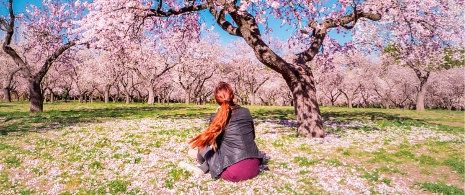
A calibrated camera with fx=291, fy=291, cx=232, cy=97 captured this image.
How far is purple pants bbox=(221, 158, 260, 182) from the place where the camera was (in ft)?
24.7

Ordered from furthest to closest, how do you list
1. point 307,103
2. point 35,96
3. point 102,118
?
point 35,96
point 102,118
point 307,103

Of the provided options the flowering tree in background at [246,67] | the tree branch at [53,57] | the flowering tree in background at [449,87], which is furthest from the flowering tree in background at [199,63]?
the flowering tree in background at [449,87]

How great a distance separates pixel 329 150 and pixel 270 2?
6346 mm

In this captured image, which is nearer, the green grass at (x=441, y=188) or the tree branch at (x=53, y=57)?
the green grass at (x=441, y=188)

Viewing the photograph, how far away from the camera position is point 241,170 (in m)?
7.56

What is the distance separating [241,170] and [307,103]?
6.79 metres

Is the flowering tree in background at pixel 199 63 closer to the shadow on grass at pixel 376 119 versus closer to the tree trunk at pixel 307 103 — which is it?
the shadow on grass at pixel 376 119

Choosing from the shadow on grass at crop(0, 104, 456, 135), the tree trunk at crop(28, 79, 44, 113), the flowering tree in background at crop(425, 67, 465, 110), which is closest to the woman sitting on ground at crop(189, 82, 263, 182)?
the shadow on grass at crop(0, 104, 456, 135)

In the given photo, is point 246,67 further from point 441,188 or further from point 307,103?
point 441,188

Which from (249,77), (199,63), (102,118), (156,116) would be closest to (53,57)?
(102,118)

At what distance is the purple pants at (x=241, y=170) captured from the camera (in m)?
7.52

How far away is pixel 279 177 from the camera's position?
8258 mm

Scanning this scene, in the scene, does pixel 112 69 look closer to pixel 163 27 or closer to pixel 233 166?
pixel 163 27

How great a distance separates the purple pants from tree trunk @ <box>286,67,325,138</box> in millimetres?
6344
